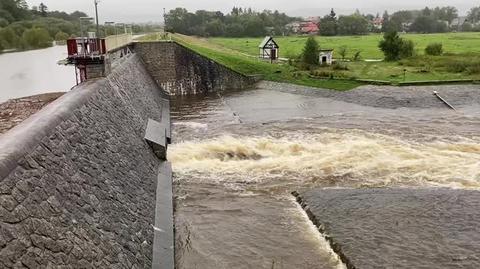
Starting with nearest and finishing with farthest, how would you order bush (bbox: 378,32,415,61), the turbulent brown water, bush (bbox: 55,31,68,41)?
the turbulent brown water → bush (bbox: 378,32,415,61) → bush (bbox: 55,31,68,41)

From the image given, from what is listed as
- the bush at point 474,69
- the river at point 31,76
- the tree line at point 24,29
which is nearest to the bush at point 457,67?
the bush at point 474,69

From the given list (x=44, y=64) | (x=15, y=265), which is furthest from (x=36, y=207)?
(x=44, y=64)

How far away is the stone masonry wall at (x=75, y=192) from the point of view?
652cm

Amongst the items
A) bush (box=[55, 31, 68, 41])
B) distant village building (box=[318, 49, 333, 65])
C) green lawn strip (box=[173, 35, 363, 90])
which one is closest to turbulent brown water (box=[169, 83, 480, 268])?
green lawn strip (box=[173, 35, 363, 90])

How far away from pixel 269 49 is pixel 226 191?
40036 mm

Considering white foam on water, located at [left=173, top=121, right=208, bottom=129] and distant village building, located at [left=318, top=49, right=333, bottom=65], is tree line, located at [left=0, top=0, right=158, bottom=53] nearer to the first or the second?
distant village building, located at [left=318, top=49, right=333, bottom=65]

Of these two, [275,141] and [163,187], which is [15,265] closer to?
[163,187]

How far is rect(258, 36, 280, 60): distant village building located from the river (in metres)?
19.9

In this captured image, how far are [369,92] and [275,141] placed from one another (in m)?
15.4

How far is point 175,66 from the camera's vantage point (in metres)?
36.5

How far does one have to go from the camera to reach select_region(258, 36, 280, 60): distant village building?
5225cm

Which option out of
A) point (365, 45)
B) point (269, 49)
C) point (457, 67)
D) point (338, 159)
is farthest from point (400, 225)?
point (365, 45)

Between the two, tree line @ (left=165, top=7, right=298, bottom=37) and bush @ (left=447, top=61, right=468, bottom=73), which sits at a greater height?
tree line @ (left=165, top=7, right=298, bottom=37)

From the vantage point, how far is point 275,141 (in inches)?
808
